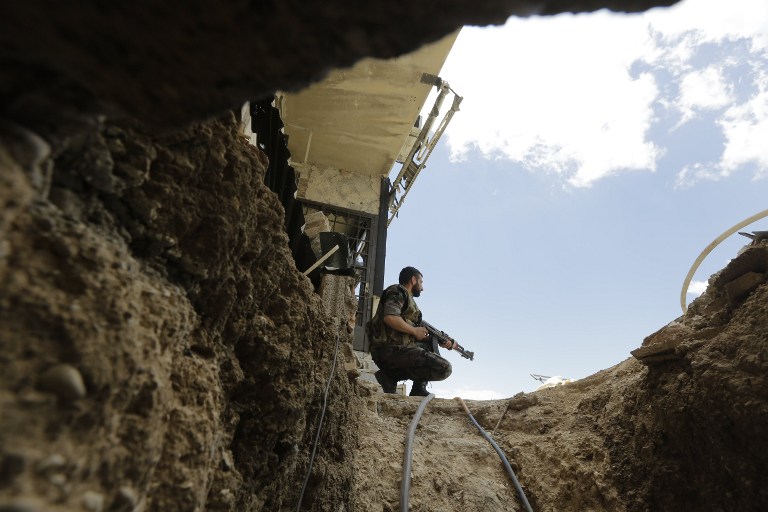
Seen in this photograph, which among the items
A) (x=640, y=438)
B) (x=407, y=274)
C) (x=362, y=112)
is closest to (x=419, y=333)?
(x=407, y=274)

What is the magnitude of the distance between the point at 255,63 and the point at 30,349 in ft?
1.52

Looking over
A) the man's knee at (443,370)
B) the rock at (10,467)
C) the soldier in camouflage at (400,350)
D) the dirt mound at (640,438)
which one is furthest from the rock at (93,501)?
the man's knee at (443,370)

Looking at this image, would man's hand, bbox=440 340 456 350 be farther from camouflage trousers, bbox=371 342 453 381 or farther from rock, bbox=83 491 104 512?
rock, bbox=83 491 104 512

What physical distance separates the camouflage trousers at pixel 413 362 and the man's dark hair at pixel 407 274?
899 millimetres

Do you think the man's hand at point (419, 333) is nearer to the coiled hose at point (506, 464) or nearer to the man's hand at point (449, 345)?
the man's hand at point (449, 345)

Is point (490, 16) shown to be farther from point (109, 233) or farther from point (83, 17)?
point (109, 233)

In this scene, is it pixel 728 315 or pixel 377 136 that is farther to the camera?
pixel 377 136

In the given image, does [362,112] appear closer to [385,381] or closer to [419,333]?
[419,333]

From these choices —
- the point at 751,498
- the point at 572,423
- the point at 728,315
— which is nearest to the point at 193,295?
the point at 751,498

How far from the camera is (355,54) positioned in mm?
604

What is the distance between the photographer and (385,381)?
200 inches

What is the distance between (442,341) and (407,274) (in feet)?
3.53

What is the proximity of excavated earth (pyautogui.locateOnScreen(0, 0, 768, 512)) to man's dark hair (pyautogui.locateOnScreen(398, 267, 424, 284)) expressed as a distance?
352 cm

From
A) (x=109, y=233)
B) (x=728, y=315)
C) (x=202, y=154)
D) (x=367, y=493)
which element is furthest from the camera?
A: (x=367, y=493)
